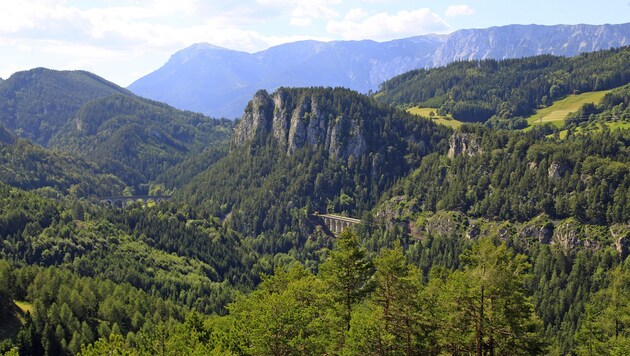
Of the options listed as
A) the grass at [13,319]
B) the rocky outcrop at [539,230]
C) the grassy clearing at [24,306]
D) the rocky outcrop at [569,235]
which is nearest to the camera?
the grass at [13,319]

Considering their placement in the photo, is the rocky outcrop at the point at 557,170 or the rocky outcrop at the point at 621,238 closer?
the rocky outcrop at the point at 621,238

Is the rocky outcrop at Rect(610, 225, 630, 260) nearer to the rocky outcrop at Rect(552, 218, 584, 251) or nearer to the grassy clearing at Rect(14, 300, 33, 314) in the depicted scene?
the rocky outcrop at Rect(552, 218, 584, 251)

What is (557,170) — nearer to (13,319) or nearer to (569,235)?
(569,235)

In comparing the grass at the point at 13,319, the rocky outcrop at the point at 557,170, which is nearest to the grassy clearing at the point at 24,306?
the grass at the point at 13,319

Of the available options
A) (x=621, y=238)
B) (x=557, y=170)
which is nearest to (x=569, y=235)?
(x=621, y=238)

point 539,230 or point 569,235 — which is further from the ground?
point 569,235

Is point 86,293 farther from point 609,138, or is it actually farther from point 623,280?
point 609,138

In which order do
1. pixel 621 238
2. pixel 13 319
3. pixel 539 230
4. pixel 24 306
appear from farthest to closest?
pixel 539 230
pixel 621 238
pixel 24 306
pixel 13 319

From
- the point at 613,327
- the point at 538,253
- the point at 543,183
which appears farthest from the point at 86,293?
the point at 543,183

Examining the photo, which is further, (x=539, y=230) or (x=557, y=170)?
(x=557, y=170)

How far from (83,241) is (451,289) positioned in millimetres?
153072

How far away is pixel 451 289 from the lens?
51656mm

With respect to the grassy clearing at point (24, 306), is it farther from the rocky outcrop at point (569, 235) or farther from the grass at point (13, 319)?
the rocky outcrop at point (569, 235)

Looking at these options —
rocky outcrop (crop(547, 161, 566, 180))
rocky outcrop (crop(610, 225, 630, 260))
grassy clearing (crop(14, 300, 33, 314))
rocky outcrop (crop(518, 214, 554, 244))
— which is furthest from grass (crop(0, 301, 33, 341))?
rocky outcrop (crop(547, 161, 566, 180))
